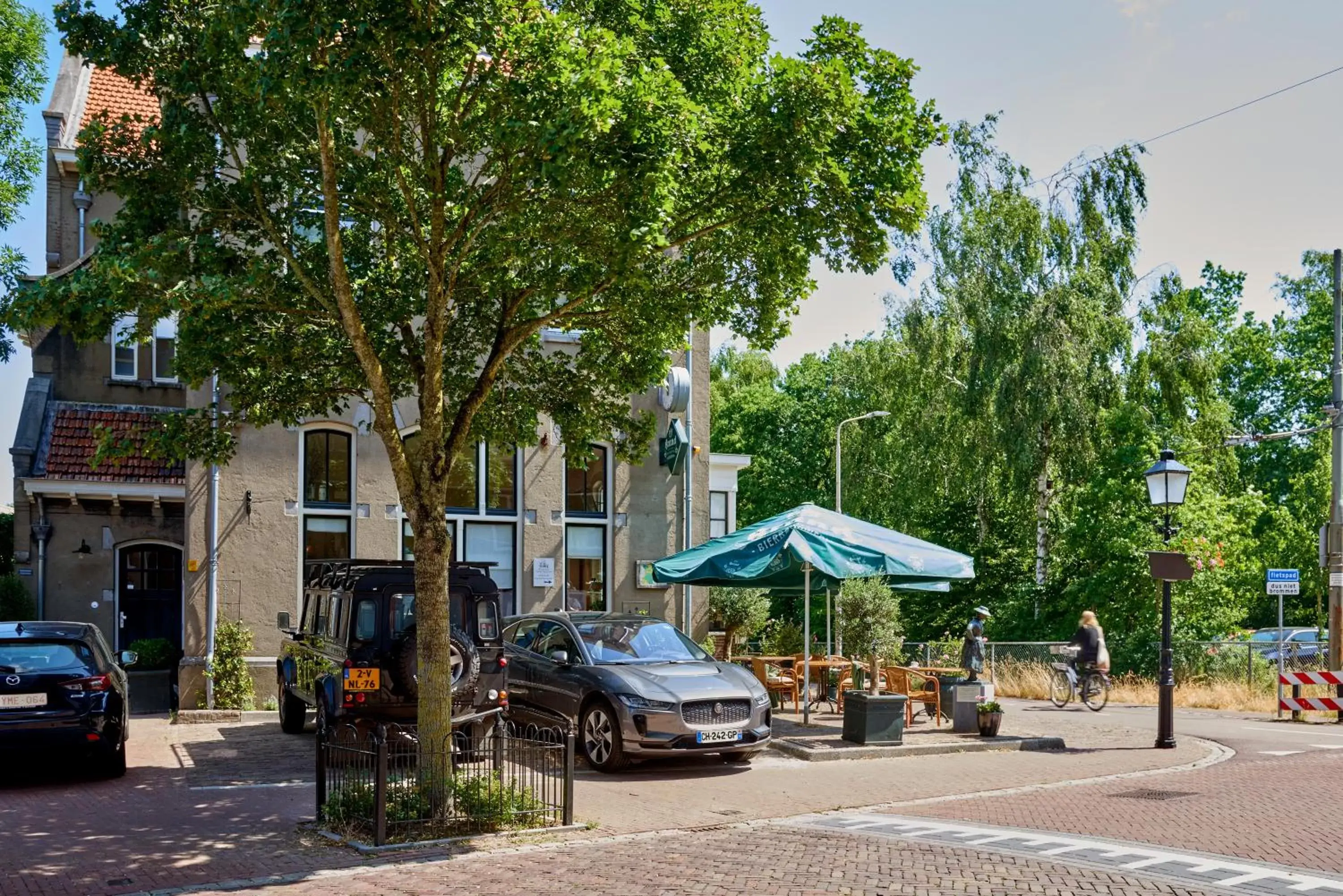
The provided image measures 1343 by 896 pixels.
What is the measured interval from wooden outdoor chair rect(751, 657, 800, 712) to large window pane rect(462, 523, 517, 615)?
4.74m

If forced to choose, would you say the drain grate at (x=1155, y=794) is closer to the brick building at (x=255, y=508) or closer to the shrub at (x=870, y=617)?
the shrub at (x=870, y=617)

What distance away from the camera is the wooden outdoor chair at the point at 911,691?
17438mm

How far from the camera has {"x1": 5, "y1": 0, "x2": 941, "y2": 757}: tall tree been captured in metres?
9.39

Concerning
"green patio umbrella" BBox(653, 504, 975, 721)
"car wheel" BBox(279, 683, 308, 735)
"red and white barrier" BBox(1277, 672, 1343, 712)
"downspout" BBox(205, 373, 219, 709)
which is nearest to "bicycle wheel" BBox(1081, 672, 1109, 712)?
"red and white barrier" BBox(1277, 672, 1343, 712)

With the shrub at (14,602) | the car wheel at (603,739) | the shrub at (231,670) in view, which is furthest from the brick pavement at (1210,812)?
the shrub at (14,602)

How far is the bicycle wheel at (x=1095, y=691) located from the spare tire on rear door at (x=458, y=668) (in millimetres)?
13445

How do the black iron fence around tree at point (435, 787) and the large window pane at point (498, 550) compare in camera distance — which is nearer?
the black iron fence around tree at point (435, 787)

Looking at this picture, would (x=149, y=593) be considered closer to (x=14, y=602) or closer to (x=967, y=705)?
(x=14, y=602)

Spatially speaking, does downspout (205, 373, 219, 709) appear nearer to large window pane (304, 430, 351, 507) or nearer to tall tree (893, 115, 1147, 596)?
large window pane (304, 430, 351, 507)

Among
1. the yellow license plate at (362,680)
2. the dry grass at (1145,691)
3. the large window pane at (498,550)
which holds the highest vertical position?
the large window pane at (498,550)

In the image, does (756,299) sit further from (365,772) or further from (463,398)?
(365,772)

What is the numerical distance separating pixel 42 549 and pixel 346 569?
10074 mm

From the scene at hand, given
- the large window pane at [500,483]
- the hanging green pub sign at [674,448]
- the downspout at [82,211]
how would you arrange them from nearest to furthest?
1. the large window pane at [500,483]
2. the hanging green pub sign at [674,448]
3. the downspout at [82,211]

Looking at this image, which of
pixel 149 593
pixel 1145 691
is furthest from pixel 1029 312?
pixel 149 593
